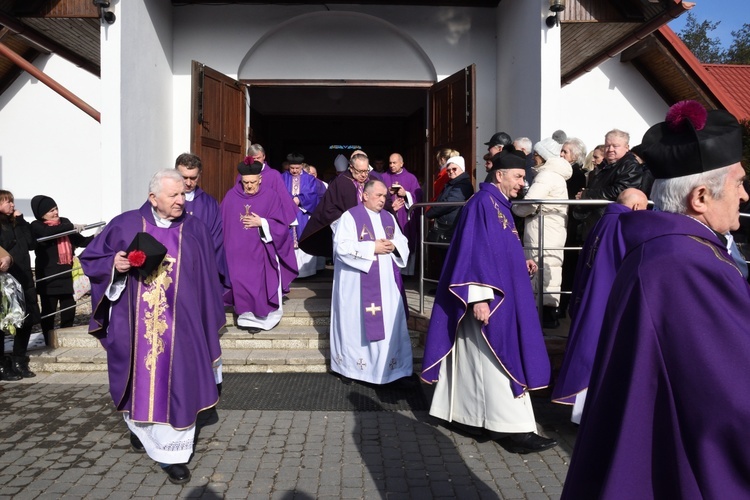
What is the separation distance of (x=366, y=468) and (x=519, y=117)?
5.66 m

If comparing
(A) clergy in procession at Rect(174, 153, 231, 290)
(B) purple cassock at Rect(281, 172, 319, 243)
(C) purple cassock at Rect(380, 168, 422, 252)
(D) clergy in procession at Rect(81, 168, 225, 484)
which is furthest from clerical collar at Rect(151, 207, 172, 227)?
(B) purple cassock at Rect(281, 172, 319, 243)

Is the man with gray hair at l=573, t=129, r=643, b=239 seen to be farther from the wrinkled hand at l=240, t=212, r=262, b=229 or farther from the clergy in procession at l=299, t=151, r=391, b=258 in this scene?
the wrinkled hand at l=240, t=212, r=262, b=229

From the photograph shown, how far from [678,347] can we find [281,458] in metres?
3.37

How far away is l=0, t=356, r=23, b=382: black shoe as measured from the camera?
6.56 meters

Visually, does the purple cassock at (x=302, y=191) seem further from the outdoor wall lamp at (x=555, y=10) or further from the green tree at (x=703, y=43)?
the green tree at (x=703, y=43)

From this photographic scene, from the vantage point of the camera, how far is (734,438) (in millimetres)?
1702

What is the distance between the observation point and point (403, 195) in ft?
29.3

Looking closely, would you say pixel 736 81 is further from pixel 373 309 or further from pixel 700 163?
pixel 700 163

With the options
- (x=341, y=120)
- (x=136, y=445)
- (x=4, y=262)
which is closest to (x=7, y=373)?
(x=4, y=262)

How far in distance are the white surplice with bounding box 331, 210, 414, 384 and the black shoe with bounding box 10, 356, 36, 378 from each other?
2952mm

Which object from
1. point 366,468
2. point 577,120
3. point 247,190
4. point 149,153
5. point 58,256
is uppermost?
point 577,120

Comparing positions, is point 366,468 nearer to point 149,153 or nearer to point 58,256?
point 58,256

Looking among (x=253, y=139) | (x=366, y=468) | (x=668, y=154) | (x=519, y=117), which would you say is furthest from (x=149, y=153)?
(x=668, y=154)

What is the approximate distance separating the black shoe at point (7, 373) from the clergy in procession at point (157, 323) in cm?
246
